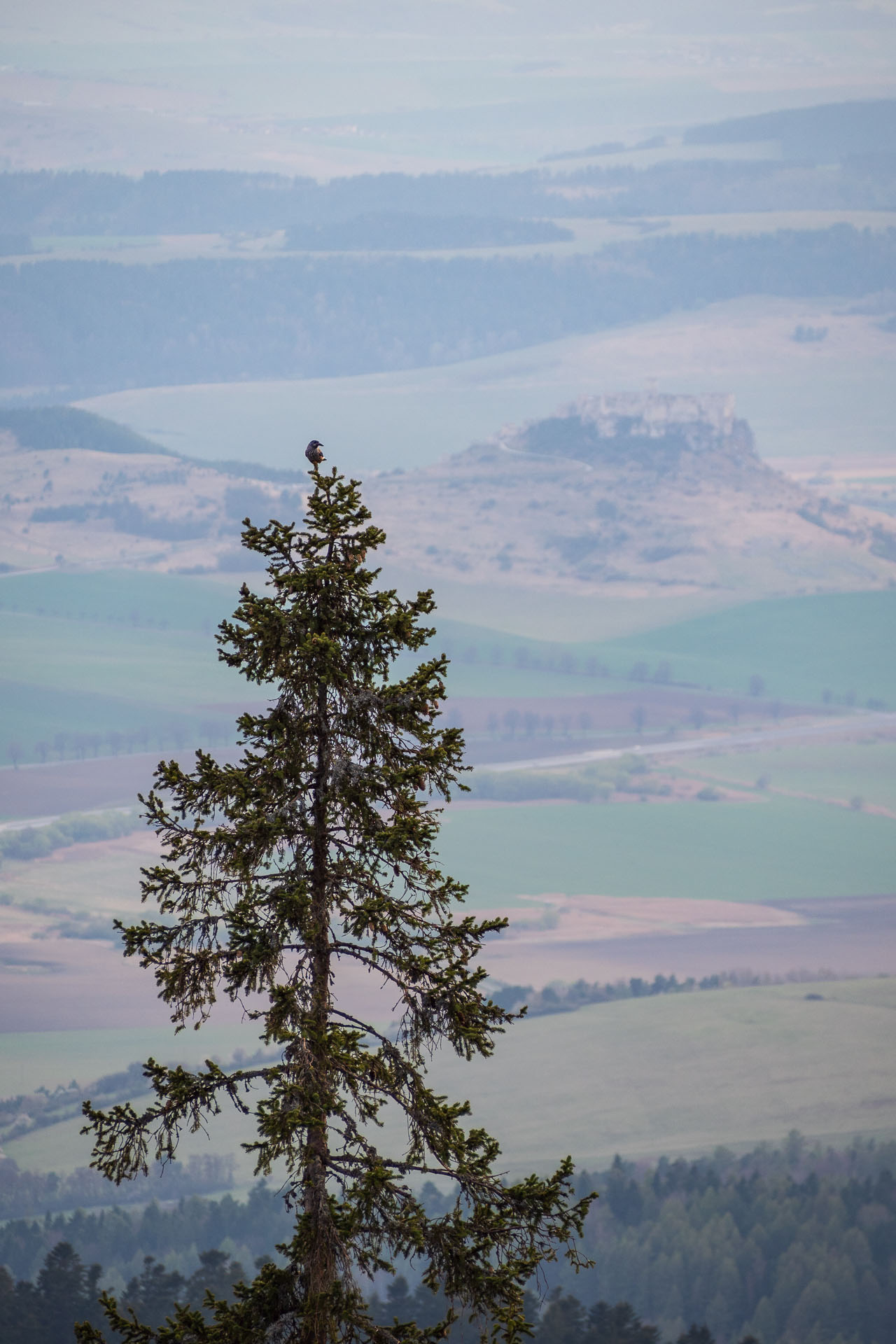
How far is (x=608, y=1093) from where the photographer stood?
18538 centimetres

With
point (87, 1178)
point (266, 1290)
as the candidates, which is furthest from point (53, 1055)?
point (266, 1290)

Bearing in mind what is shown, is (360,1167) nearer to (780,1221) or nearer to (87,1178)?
(780,1221)

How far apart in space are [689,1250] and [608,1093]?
5277 centimetres

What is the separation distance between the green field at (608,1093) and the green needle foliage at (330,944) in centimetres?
14817

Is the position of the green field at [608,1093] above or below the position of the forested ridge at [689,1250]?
above

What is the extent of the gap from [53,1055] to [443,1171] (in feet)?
591

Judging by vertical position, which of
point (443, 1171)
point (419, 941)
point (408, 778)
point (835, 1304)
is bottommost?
point (835, 1304)

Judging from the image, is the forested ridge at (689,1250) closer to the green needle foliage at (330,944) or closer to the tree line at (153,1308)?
the tree line at (153,1308)

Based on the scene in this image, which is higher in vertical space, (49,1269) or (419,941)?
(419,941)

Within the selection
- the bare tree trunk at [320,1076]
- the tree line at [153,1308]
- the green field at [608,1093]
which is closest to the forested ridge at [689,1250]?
the green field at [608,1093]

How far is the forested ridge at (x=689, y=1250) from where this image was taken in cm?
12838

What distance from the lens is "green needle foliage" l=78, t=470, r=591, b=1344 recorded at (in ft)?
63.3

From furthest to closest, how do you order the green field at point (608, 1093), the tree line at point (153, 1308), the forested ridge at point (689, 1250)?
the green field at point (608, 1093), the forested ridge at point (689, 1250), the tree line at point (153, 1308)

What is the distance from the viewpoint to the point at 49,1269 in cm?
8312
